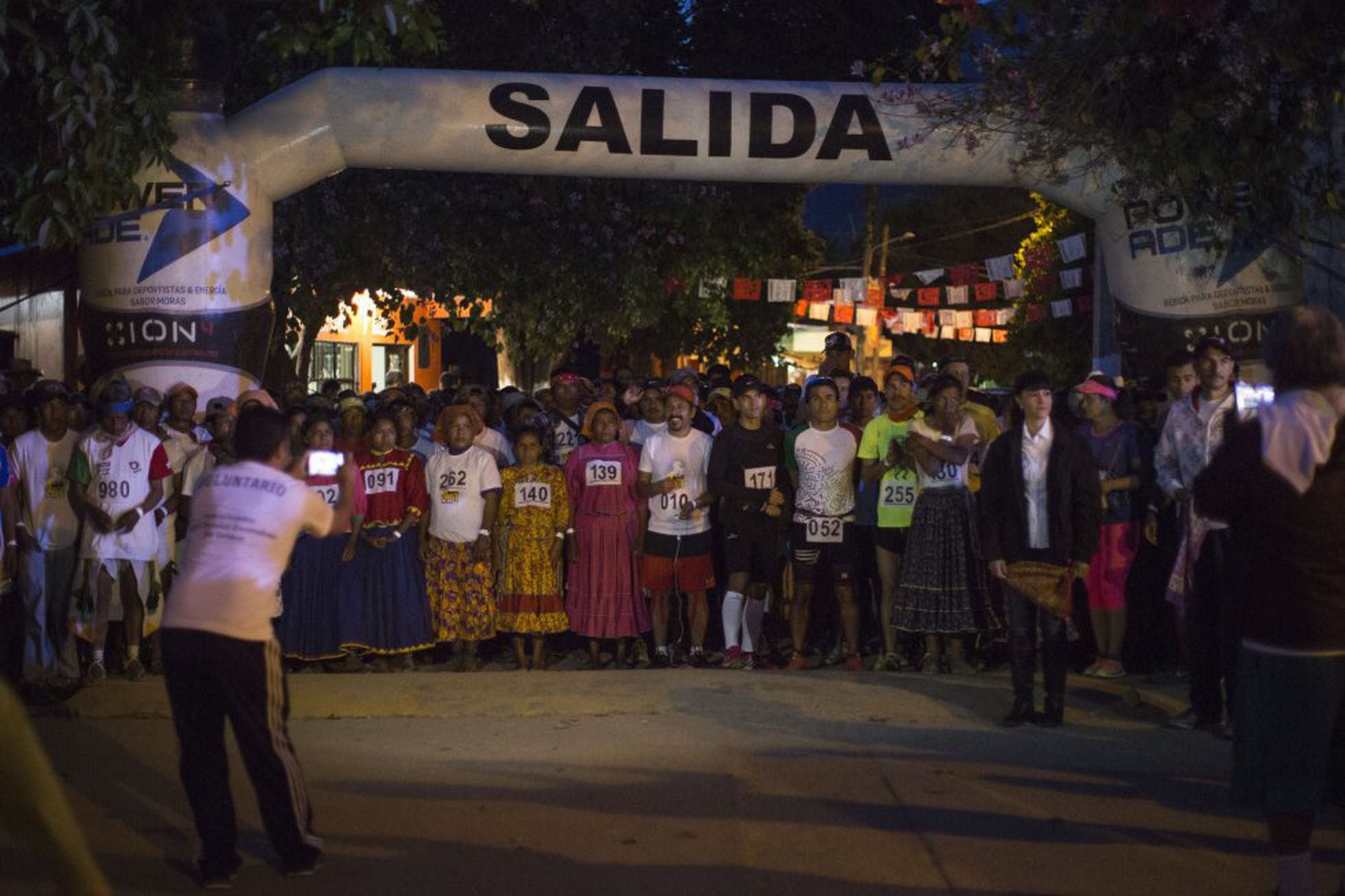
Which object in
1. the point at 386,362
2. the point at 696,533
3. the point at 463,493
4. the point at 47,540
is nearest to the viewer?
the point at 47,540

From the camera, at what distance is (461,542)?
1105 centimetres

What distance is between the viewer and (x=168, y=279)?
12.1 m

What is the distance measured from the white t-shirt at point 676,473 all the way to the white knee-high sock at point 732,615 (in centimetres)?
52

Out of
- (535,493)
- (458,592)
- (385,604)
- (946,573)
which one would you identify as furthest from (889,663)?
(385,604)

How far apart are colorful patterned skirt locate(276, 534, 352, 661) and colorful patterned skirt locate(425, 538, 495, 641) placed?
493mm

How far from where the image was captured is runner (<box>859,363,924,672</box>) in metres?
10.7

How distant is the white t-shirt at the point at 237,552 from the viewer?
617cm

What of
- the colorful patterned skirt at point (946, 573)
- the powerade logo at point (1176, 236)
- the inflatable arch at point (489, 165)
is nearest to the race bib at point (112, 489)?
the inflatable arch at point (489, 165)

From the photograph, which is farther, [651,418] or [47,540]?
[651,418]

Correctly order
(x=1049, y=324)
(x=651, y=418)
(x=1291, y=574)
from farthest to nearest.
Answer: (x=1049, y=324)
(x=651, y=418)
(x=1291, y=574)

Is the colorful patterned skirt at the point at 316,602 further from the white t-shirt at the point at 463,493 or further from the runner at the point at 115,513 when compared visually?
the runner at the point at 115,513

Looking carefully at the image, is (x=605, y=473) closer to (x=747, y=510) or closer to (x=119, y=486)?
(x=747, y=510)

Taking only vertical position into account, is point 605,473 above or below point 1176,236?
below

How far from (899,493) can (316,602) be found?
3.86 metres
